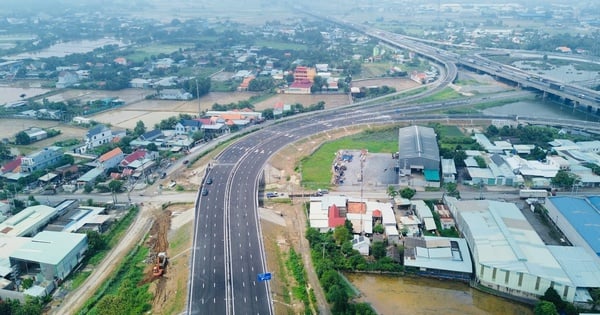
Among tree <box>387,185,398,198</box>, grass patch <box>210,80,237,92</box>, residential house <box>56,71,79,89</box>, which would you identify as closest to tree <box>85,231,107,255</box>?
tree <box>387,185,398,198</box>

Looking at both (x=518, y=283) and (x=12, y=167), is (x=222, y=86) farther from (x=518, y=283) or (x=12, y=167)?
(x=518, y=283)

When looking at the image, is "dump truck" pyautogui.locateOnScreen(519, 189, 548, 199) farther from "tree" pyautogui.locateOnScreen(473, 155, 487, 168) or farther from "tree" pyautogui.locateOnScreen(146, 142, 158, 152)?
"tree" pyautogui.locateOnScreen(146, 142, 158, 152)

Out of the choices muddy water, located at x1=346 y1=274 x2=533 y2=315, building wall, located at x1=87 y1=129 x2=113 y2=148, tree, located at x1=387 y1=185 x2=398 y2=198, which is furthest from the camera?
building wall, located at x1=87 y1=129 x2=113 y2=148

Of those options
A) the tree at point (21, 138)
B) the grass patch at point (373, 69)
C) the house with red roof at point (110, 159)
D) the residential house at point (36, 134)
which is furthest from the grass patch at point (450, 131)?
the tree at point (21, 138)

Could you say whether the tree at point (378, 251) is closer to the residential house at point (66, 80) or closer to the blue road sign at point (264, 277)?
the blue road sign at point (264, 277)

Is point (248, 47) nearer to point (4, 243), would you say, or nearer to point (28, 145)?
point (28, 145)

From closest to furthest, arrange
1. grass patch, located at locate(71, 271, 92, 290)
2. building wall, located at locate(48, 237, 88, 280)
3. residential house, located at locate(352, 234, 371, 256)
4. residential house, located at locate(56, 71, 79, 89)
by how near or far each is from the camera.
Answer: grass patch, located at locate(71, 271, 92, 290) < building wall, located at locate(48, 237, 88, 280) < residential house, located at locate(352, 234, 371, 256) < residential house, located at locate(56, 71, 79, 89)

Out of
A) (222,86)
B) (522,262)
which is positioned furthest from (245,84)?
(522,262)
